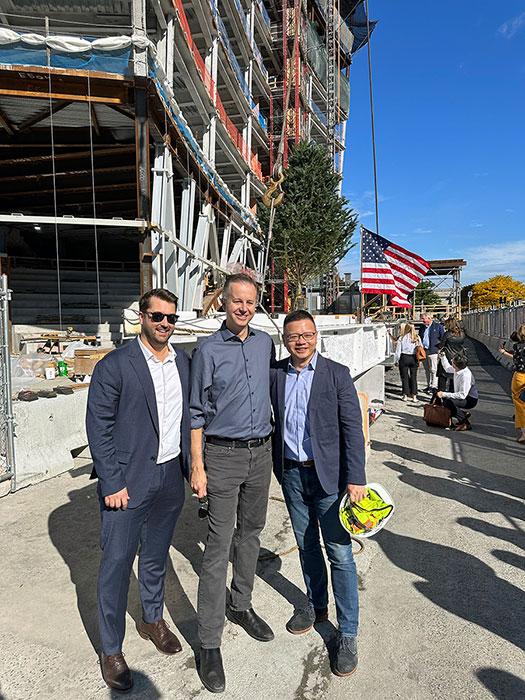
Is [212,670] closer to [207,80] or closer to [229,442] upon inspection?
[229,442]

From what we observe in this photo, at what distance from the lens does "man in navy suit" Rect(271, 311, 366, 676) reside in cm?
266

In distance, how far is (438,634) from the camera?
9.24ft

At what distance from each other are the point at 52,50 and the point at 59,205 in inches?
448

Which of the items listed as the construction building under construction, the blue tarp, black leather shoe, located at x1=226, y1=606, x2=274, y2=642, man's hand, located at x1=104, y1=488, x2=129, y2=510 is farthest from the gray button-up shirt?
the blue tarp

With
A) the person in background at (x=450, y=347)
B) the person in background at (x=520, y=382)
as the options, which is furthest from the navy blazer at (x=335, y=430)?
the person in background at (x=450, y=347)

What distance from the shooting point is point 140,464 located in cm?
255

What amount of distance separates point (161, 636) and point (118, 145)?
1565cm

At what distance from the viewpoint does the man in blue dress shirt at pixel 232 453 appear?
2613 mm

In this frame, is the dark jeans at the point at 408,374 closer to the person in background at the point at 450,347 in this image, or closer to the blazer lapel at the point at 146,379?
the person in background at the point at 450,347

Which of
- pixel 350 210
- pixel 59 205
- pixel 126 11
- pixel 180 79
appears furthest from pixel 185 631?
pixel 350 210

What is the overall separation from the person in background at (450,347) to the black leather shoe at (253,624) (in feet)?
22.6

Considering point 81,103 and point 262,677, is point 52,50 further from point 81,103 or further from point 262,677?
point 262,677

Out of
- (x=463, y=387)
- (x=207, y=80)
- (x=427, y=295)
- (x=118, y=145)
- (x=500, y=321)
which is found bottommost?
(x=463, y=387)

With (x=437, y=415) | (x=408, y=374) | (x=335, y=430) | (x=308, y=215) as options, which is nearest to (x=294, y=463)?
(x=335, y=430)
